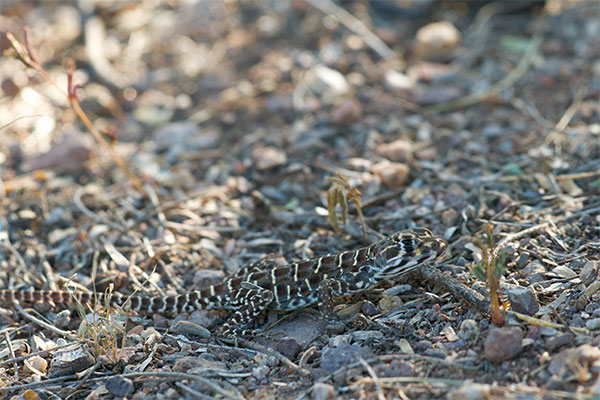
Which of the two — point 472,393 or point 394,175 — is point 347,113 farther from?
point 472,393

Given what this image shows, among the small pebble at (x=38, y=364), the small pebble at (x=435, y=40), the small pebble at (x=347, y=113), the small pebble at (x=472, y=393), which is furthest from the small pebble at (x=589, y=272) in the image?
the small pebble at (x=435, y=40)

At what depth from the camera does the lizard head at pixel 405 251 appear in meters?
5.04

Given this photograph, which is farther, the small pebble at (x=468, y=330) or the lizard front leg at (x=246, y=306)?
the lizard front leg at (x=246, y=306)

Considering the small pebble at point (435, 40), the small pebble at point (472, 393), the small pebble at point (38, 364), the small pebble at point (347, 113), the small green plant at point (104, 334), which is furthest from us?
the small pebble at point (435, 40)

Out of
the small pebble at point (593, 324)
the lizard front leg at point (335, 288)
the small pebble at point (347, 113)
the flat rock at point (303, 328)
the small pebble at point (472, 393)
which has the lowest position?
the flat rock at point (303, 328)

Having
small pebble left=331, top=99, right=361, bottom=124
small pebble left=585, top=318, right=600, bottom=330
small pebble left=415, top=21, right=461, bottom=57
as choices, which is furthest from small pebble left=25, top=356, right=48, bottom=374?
small pebble left=415, top=21, right=461, bottom=57

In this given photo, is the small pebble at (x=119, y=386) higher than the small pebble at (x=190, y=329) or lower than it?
higher

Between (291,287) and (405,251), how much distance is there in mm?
1074

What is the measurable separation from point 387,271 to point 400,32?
19.8 feet

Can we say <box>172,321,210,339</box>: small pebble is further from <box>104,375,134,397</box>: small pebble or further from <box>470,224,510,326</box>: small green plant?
<box>470,224,510,326</box>: small green plant

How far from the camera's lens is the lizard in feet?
17.0

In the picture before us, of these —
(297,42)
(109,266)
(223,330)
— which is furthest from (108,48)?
(223,330)

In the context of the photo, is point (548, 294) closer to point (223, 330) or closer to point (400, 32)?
point (223, 330)

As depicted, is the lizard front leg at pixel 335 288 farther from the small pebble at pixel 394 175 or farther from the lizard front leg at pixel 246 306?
the small pebble at pixel 394 175
